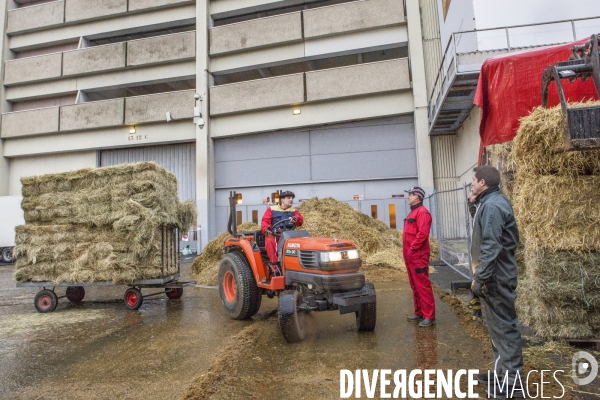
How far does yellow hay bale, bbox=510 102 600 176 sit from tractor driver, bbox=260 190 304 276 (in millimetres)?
2862

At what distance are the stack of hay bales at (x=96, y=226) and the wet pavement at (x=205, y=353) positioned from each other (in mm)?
828

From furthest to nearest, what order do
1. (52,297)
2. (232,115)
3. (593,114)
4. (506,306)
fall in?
(232,115), (52,297), (593,114), (506,306)

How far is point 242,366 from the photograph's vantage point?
3.52 meters

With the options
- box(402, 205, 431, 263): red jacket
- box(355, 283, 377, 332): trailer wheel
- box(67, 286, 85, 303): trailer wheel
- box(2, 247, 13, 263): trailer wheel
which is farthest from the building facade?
box(355, 283, 377, 332): trailer wheel

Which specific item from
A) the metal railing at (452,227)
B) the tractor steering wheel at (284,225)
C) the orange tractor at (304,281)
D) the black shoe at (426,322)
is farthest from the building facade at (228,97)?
the orange tractor at (304,281)

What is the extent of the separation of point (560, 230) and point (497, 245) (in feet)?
5.23

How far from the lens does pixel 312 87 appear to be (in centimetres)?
1507

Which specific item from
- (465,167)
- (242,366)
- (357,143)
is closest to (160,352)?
(242,366)

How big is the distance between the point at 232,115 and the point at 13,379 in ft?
46.3

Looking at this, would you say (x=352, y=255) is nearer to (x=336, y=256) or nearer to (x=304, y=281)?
(x=336, y=256)

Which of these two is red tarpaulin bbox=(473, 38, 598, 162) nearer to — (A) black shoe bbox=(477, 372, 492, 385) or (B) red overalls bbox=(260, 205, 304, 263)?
(B) red overalls bbox=(260, 205, 304, 263)

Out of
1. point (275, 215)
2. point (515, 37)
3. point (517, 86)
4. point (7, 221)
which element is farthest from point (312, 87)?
point (7, 221)

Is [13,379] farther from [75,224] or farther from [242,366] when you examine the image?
[75,224]

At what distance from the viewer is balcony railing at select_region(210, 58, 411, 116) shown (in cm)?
1439
